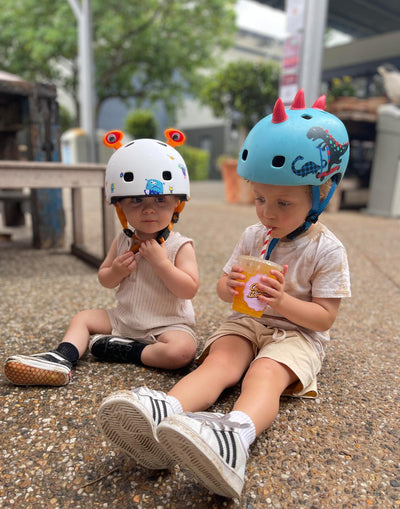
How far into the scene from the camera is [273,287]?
1541 mm

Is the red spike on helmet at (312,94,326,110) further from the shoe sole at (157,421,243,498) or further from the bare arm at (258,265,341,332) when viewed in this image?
the shoe sole at (157,421,243,498)

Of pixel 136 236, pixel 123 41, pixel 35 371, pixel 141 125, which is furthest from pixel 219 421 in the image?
pixel 141 125

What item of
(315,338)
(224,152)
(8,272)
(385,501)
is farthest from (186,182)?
(224,152)

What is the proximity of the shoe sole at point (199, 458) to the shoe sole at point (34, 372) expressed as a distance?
684 millimetres

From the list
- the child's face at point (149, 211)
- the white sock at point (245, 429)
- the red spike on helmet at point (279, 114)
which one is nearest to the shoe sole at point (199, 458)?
the white sock at point (245, 429)

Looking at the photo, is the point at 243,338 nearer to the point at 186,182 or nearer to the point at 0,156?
the point at 186,182

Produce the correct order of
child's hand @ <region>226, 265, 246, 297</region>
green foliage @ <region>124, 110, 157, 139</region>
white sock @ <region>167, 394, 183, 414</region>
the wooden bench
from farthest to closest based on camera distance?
green foliage @ <region>124, 110, 157, 139</region> < the wooden bench < child's hand @ <region>226, 265, 246, 297</region> < white sock @ <region>167, 394, 183, 414</region>

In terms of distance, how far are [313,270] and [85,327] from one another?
42.2 inches

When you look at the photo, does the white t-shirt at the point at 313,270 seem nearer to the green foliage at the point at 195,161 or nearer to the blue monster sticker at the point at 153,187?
the blue monster sticker at the point at 153,187

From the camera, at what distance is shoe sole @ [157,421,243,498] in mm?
1113

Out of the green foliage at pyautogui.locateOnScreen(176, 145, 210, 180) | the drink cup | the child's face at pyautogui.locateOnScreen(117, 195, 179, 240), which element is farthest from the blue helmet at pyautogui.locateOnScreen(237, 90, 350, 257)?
the green foliage at pyautogui.locateOnScreen(176, 145, 210, 180)

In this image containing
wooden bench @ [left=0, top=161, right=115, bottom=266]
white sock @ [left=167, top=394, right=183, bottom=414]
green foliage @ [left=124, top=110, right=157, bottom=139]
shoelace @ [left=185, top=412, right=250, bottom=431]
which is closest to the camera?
shoelace @ [left=185, top=412, right=250, bottom=431]

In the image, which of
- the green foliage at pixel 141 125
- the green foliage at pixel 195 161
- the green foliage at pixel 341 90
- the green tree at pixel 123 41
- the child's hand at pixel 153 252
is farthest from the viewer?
the green foliage at pixel 195 161

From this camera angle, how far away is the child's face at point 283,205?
1.56 metres
